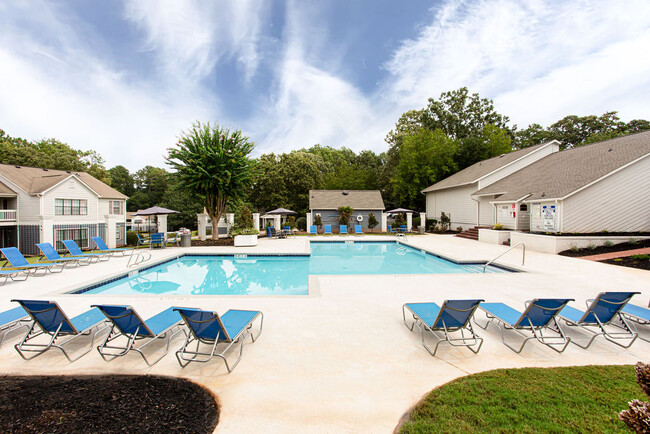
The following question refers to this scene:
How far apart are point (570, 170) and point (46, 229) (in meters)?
30.8

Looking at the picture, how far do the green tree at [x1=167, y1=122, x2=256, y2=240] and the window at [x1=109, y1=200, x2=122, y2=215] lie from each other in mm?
8053

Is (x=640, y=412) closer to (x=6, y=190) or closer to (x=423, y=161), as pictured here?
(x=6, y=190)

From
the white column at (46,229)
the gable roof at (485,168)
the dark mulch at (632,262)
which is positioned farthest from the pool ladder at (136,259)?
the gable roof at (485,168)

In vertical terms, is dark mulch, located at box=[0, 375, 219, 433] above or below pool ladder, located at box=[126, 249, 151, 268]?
below

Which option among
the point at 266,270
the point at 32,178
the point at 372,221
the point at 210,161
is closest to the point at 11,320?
the point at 266,270

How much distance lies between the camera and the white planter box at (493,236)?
17484 millimetres

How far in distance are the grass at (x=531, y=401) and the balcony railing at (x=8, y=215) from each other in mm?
23218

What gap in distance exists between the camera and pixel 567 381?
10.9 ft

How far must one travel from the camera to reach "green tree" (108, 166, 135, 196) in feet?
180

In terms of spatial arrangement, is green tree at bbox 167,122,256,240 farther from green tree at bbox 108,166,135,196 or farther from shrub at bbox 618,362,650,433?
green tree at bbox 108,166,135,196

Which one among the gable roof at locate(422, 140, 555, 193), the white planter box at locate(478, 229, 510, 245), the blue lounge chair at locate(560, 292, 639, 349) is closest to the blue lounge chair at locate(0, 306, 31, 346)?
the blue lounge chair at locate(560, 292, 639, 349)

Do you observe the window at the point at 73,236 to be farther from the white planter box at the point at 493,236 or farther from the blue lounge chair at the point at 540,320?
the white planter box at the point at 493,236

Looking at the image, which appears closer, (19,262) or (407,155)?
(19,262)

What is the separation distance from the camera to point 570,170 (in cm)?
1683
